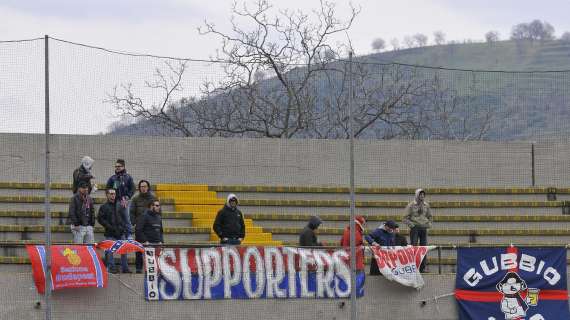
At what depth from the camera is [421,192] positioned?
20.1m

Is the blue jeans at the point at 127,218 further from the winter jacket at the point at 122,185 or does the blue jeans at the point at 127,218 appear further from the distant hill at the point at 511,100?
the distant hill at the point at 511,100

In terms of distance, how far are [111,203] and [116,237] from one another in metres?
0.53

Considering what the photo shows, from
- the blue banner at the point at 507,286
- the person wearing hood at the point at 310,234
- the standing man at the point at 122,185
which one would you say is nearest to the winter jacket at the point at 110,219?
the standing man at the point at 122,185

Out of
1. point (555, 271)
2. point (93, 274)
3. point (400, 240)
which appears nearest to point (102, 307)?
point (93, 274)

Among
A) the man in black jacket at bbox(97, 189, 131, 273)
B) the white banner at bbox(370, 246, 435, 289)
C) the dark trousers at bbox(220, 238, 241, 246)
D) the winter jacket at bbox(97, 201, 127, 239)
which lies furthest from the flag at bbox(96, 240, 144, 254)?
the white banner at bbox(370, 246, 435, 289)

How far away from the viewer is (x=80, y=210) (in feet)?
60.8

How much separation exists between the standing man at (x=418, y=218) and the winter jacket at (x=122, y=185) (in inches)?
176

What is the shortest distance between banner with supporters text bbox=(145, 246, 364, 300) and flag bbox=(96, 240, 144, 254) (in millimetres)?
170

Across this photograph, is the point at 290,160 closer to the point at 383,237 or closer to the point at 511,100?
the point at 511,100

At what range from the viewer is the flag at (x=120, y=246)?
17.6 m

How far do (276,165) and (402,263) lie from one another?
17.4 ft

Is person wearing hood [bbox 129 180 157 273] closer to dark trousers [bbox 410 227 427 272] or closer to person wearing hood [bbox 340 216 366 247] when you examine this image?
person wearing hood [bbox 340 216 366 247]

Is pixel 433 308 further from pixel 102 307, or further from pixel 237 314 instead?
pixel 102 307

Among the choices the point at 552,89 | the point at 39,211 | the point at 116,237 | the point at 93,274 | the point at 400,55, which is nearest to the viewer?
the point at 93,274
